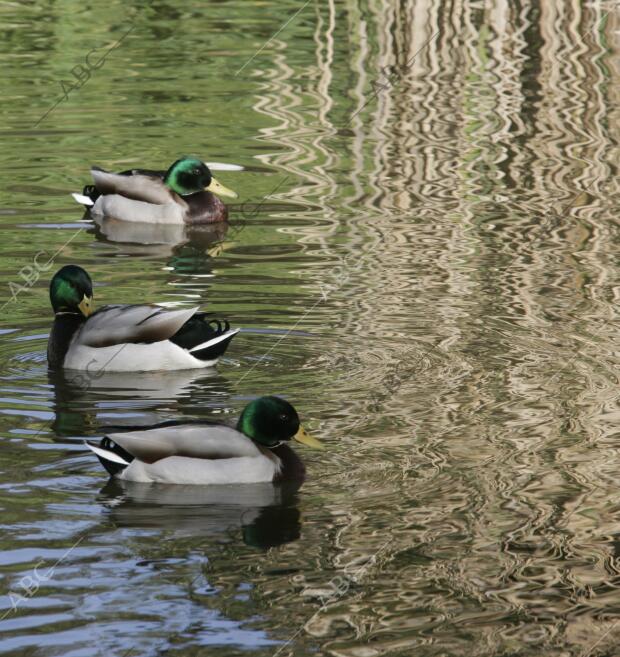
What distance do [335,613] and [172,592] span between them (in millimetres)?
673

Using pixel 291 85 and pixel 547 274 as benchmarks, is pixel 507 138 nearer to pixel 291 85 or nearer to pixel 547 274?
pixel 291 85

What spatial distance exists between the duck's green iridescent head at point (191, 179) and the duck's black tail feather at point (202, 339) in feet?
15.1

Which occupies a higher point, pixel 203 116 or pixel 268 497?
pixel 268 497

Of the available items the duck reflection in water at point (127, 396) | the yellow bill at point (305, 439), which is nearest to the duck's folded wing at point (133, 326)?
the duck reflection in water at point (127, 396)

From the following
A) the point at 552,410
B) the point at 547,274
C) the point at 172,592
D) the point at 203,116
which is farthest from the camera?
the point at 203,116

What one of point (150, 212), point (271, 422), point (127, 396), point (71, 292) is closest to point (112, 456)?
point (271, 422)

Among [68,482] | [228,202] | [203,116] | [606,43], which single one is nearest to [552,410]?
[68,482]

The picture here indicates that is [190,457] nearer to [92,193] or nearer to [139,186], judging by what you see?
[92,193]

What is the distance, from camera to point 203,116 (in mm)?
18016

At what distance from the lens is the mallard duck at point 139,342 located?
1023 cm

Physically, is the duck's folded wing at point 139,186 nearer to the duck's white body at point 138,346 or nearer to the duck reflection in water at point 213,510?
the duck's white body at point 138,346

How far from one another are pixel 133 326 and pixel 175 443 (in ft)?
7.37

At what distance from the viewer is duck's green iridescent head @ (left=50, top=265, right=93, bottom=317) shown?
34.6 feet

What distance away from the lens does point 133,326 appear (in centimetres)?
1025
